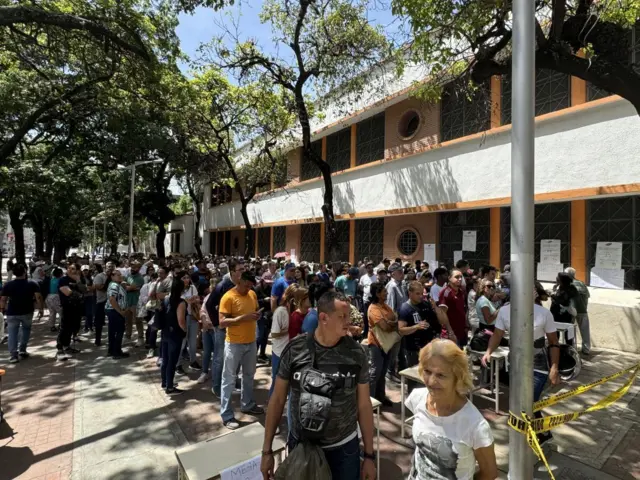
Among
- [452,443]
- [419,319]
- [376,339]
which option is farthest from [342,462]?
[419,319]

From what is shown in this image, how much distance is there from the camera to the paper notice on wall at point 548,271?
9.24 meters

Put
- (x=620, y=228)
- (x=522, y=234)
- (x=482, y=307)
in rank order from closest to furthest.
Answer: (x=522, y=234), (x=482, y=307), (x=620, y=228)

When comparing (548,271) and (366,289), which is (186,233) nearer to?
(366,289)

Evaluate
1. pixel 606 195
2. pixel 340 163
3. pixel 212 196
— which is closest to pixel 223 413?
pixel 606 195

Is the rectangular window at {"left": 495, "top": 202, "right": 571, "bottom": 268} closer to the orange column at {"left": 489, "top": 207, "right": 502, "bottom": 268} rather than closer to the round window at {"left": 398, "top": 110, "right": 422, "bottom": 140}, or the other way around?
the orange column at {"left": 489, "top": 207, "right": 502, "bottom": 268}

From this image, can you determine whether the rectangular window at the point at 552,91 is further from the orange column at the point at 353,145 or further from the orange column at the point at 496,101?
the orange column at the point at 353,145

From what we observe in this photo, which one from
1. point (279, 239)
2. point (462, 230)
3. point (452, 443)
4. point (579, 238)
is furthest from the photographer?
point (279, 239)

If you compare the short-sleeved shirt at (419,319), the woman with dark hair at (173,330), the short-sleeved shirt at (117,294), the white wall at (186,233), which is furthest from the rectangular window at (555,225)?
the white wall at (186,233)

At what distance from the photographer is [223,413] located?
452 centimetres

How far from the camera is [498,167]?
32.4ft

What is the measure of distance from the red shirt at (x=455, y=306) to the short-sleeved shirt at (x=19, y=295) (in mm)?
7458

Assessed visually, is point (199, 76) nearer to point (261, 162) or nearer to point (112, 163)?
point (261, 162)

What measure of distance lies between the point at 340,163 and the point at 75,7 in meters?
10.5

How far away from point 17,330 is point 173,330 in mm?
3940
